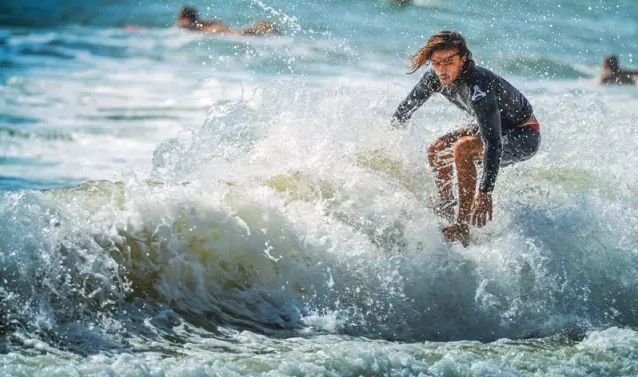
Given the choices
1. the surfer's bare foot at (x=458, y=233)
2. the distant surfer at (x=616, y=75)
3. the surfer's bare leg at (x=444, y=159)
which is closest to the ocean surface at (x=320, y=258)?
the surfer's bare foot at (x=458, y=233)

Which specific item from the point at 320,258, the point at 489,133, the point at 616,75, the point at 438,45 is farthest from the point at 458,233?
the point at 616,75

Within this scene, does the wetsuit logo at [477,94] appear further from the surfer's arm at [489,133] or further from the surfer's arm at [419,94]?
the surfer's arm at [419,94]

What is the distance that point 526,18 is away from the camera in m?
24.1

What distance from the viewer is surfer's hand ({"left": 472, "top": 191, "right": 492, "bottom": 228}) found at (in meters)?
6.52

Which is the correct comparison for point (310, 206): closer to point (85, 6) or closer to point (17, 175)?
point (17, 175)

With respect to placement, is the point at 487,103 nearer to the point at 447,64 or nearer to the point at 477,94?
the point at 477,94

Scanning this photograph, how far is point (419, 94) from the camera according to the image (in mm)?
7074

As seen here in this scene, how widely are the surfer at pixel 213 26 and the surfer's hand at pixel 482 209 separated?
1615cm

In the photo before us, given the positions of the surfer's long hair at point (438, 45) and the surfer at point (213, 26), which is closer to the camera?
the surfer's long hair at point (438, 45)

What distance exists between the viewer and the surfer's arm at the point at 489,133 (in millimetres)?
6414

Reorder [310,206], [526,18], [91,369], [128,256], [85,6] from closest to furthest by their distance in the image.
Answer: [91,369] < [128,256] < [310,206] < [526,18] < [85,6]

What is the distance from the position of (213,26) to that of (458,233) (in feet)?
54.5

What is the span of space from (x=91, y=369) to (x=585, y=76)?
680 inches

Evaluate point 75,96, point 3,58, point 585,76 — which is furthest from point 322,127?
point 3,58
